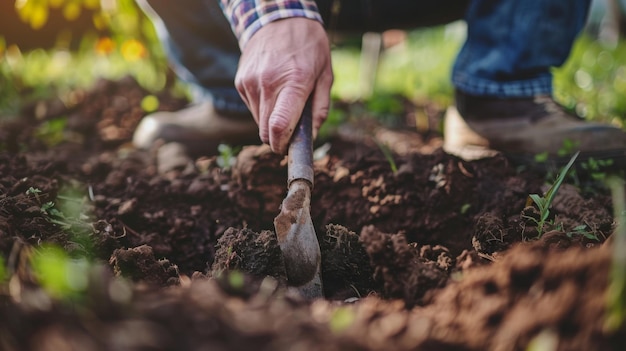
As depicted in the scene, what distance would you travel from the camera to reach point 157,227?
1.62 metres

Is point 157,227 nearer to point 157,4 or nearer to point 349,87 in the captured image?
point 157,4

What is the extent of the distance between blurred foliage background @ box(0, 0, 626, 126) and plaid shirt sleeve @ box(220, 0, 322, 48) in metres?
1.47

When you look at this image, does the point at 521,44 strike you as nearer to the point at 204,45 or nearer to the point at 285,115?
the point at 285,115

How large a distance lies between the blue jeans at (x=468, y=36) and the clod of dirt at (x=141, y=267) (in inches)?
52.3

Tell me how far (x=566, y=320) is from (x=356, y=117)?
2428 millimetres

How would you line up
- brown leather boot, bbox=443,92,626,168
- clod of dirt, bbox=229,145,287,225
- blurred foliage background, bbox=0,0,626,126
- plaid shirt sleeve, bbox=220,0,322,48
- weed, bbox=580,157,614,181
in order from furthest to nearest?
blurred foliage background, bbox=0,0,626,126
brown leather boot, bbox=443,92,626,168
weed, bbox=580,157,614,181
clod of dirt, bbox=229,145,287,225
plaid shirt sleeve, bbox=220,0,322,48

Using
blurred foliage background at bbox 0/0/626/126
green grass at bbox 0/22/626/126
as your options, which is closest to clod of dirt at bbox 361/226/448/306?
green grass at bbox 0/22/626/126

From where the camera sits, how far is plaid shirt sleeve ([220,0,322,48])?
1.57 meters

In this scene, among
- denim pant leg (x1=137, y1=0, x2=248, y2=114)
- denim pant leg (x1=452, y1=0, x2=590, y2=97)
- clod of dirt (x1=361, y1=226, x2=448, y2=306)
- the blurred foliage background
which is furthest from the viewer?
the blurred foliage background

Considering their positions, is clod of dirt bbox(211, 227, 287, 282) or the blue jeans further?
the blue jeans

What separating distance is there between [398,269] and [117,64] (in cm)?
392

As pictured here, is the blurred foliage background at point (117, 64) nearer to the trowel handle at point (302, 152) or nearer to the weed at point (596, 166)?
the weed at point (596, 166)

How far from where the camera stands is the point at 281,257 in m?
1.30

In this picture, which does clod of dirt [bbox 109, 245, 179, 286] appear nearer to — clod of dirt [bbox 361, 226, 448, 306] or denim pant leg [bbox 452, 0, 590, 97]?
clod of dirt [bbox 361, 226, 448, 306]
